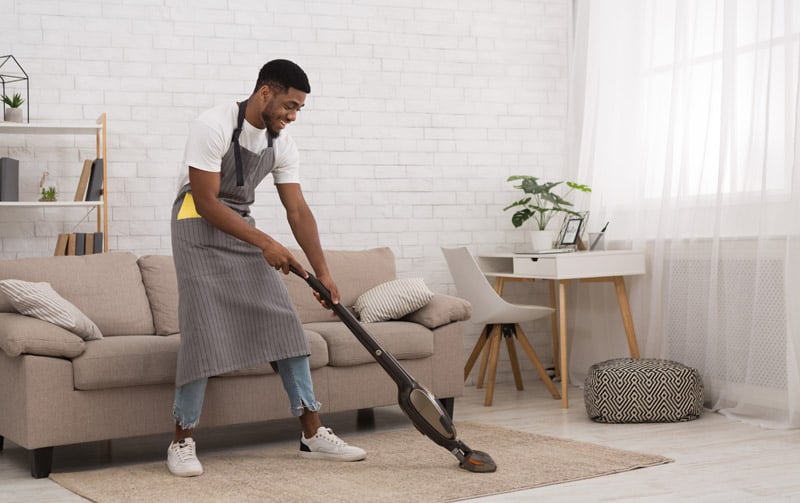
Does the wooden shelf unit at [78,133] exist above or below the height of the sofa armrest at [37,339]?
above

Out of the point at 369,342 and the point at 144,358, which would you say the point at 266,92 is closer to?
the point at 369,342

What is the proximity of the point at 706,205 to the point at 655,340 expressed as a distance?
0.73 metres

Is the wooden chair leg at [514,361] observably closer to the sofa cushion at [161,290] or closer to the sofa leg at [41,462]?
the sofa cushion at [161,290]

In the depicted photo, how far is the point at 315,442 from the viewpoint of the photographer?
3.59m

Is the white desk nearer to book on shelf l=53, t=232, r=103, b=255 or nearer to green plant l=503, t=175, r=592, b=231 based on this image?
green plant l=503, t=175, r=592, b=231

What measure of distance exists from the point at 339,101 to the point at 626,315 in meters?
1.82

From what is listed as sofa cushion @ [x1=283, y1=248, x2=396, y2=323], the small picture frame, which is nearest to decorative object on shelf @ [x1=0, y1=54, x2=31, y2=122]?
sofa cushion @ [x1=283, y1=248, x2=396, y2=323]

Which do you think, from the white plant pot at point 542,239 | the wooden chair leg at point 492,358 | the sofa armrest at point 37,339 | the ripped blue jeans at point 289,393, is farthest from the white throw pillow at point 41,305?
the white plant pot at point 542,239

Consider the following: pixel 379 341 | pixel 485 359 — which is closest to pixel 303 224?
pixel 379 341

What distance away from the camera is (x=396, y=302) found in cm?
431

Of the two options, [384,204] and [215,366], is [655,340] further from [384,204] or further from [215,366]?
[215,366]

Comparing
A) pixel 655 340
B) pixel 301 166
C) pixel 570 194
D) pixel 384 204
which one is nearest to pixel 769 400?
pixel 655 340

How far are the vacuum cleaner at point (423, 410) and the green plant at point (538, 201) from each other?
2053mm

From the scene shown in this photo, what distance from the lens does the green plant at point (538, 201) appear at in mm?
5156
